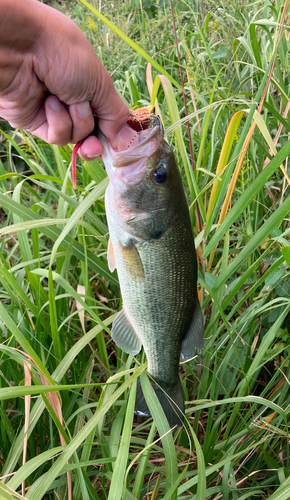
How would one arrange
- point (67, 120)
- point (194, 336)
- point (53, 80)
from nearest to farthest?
point (53, 80), point (67, 120), point (194, 336)

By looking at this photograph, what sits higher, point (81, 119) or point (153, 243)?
point (81, 119)

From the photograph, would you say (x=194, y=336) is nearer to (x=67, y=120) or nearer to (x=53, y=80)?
(x=67, y=120)

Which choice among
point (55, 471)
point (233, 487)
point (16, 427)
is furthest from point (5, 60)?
point (233, 487)

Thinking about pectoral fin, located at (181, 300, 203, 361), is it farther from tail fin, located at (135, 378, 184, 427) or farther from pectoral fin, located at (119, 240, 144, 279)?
pectoral fin, located at (119, 240, 144, 279)

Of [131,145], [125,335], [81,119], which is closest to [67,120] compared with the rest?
[81,119]

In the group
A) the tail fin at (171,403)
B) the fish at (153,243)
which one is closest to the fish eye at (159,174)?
the fish at (153,243)

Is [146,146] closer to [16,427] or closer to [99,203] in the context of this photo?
[99,203]
